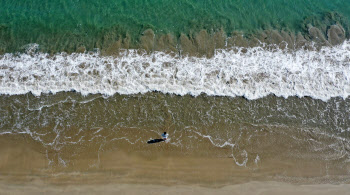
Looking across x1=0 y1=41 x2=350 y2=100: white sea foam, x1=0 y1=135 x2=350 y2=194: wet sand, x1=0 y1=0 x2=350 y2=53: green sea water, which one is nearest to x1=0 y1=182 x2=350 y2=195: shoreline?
x1=0 y1=135 x2=350 y2=194: wet sand

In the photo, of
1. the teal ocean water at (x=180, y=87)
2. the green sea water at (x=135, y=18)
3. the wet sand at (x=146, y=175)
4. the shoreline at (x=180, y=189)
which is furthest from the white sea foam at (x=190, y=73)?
the shoreline at (x=180, y=189)

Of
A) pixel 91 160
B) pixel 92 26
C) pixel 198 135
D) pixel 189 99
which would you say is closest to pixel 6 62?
pixel 92 26

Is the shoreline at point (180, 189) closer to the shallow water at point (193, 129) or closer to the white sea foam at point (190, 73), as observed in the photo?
the shallow water at point (193, 129)

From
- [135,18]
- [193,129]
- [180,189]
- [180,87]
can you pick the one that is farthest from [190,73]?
[180,189]

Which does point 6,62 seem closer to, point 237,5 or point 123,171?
point 123,171

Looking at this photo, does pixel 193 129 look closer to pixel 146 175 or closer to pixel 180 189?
pixel 180 189

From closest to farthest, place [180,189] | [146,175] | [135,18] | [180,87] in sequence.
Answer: [180,189] < [146,175] < [180,87] < [135,18]
